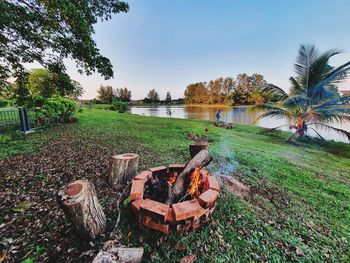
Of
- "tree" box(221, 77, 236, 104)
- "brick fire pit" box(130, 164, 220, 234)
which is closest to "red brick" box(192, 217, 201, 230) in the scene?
"brick fire pit" box(130, 164, 220, 234)

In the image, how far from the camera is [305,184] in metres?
3.54

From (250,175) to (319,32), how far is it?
10.4 meters

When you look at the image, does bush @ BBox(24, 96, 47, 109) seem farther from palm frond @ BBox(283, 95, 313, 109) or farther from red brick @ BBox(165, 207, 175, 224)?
palm frond @ BBox(283, 95, 313, 109)

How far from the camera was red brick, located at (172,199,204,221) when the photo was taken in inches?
60.9

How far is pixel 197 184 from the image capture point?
7.29 ft

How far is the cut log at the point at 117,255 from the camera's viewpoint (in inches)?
47.6

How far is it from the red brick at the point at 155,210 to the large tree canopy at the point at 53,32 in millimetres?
4570

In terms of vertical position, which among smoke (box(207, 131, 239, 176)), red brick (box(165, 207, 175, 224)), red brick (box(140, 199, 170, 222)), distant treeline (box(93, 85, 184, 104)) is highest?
distant treeline (box(93, 85, 184, 104))

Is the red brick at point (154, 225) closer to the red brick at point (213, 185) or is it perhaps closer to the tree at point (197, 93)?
the red brick at point (213, 185)

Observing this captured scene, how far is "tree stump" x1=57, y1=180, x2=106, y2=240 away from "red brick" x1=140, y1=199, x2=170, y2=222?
464mm

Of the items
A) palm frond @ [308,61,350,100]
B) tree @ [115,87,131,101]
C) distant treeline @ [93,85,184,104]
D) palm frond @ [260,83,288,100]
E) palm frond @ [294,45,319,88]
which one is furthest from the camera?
tree @ [115,87,131,101]

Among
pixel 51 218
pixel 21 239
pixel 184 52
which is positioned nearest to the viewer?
pixel 21 239

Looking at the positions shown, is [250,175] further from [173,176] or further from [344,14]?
[344,14]

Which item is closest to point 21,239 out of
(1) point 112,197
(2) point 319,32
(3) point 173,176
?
(1) point 112,197
